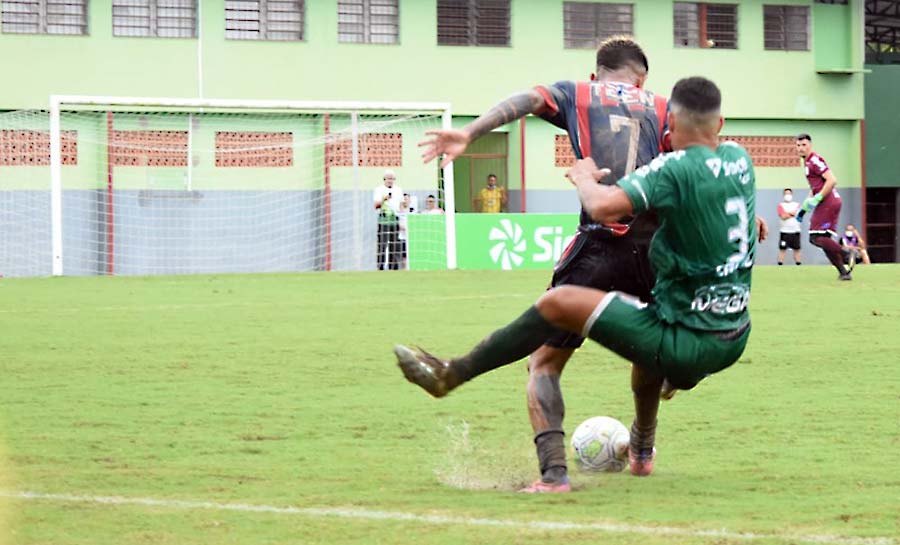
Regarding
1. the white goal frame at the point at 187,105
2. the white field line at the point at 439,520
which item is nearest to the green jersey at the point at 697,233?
the white field line at the point at 439,520

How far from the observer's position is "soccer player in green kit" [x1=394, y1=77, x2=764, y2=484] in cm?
599

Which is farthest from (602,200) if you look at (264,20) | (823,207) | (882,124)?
(882,124)

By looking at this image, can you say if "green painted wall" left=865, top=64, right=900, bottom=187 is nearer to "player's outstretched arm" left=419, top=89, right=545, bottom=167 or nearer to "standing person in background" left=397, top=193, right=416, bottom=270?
"standing person in background" left=397, top=193, right=416, bottom=270

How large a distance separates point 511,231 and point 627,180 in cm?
2571

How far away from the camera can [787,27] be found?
42812 mm

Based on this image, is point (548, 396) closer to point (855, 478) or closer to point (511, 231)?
point (855, 478)

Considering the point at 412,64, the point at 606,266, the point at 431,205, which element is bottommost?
the point at 606,266

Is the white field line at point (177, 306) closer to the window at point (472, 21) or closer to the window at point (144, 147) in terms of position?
Result: the window at point (144, 147)

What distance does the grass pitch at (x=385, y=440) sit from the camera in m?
5.52

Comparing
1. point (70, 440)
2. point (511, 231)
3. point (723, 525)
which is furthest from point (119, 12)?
point (723, 525)

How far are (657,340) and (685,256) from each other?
34 cm

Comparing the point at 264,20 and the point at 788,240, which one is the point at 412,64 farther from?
the point at 788,240

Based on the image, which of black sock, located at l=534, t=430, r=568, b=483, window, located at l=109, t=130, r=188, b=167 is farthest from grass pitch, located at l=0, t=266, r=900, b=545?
window, located at l=109, t=130, r=188, b=167

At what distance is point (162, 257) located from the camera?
3356 cm
